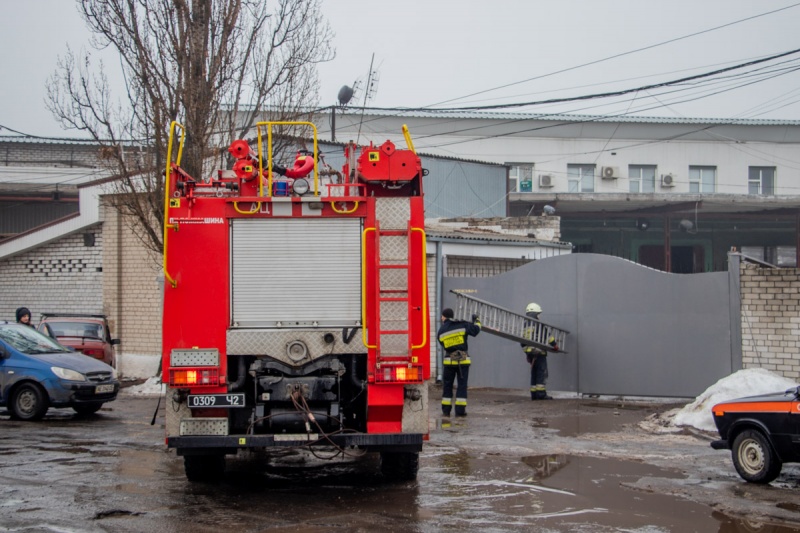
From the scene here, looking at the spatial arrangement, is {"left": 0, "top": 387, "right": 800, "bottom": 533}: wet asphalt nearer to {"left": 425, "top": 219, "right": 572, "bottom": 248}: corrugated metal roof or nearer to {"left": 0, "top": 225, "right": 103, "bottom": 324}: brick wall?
{"left": 425, "top": 219, "right": 572, "bottom": 248}: corrugated metal roof

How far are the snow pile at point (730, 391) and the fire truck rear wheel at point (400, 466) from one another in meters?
5.38

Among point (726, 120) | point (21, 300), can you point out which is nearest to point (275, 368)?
point (21, 300)

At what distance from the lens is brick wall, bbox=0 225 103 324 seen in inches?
956

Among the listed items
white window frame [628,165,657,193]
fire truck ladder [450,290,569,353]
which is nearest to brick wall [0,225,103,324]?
fire truck ladder [450,290,569,353]

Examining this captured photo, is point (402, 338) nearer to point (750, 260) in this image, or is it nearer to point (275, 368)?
point (275, 368)

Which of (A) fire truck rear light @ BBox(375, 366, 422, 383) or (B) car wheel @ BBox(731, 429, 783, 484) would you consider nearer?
(A) fire truck rear light @ BBox(375, 366, 422, 383)

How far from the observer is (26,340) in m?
15.0

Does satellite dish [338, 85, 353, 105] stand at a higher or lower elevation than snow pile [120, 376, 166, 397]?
higher

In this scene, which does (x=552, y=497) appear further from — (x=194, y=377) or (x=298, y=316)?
(x=194, y=377)

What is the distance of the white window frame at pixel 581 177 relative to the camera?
42.6 m

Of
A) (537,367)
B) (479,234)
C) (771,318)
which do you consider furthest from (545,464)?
(479,234)

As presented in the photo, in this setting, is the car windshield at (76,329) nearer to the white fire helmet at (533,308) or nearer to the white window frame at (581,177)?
the white fire helmet at (533,308)

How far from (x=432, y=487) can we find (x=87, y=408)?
27.2 ft

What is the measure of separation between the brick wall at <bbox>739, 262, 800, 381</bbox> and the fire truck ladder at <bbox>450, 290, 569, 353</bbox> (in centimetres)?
356
